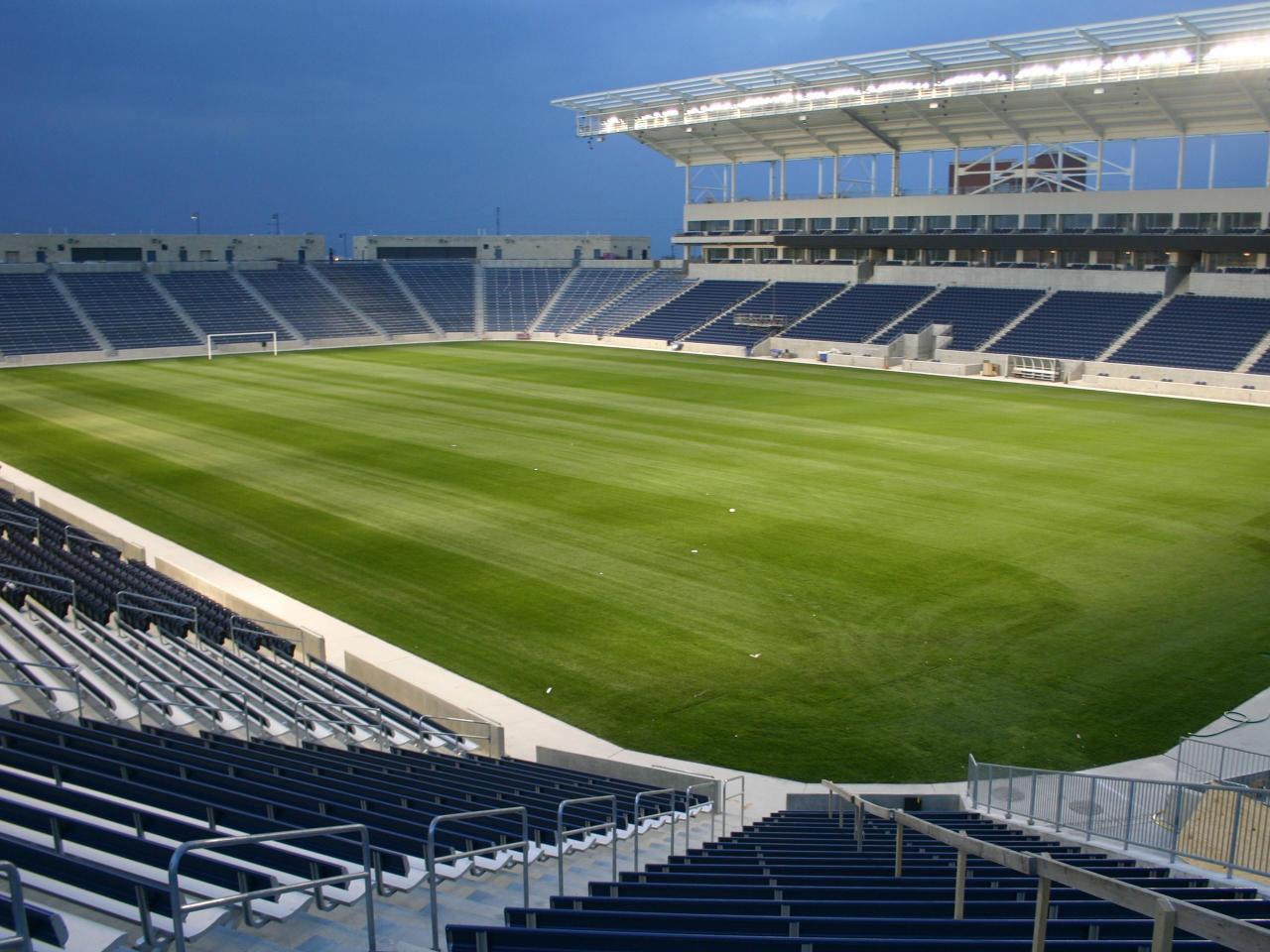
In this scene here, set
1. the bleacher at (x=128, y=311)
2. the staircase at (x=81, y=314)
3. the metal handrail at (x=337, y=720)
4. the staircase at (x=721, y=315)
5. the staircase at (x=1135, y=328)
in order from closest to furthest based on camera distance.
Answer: the metal handrail at (x=337, y=720) < the staircase at (x=1135, y=328) < the staircase at (x=81, y=314) < the bleacher at (x=128, y=311) < the staircase at (x=721, y=315)

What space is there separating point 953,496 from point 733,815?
1825 centimetres

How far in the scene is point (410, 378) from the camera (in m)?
58.1

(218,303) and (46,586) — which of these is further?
(218,303)

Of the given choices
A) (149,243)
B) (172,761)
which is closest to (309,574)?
(172,761)

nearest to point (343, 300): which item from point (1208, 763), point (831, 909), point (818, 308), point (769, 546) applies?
point (818, 308)

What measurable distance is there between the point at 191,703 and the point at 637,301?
7447 centimetres

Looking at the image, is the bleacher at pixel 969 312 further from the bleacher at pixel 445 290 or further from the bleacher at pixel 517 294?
the bleacher at pixel 445 290

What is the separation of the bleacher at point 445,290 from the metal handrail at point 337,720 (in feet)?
239

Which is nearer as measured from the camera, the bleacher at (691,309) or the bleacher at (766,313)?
the bleacher at (766,313)

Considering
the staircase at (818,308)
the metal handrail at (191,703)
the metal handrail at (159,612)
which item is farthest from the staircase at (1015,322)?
the metal handrail at (191,703)

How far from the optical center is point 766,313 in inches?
2908

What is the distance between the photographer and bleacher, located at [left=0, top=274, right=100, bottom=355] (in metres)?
68.2

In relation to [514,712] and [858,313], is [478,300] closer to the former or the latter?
[858,313]

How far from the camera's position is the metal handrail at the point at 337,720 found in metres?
13.9
